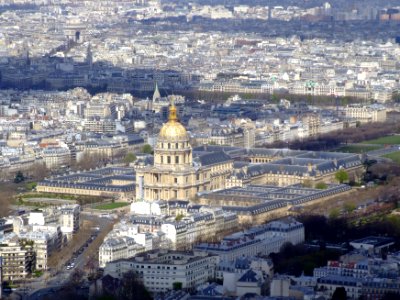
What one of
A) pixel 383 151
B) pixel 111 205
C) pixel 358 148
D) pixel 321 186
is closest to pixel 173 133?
pixel 111 205

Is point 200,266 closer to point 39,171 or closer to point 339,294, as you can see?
point 339,294

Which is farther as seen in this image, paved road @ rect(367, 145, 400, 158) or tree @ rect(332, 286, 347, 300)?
paved road @ rect(367, 145, 400, 158)

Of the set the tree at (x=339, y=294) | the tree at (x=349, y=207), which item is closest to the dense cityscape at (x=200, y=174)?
the tree at (x=339, y=294)

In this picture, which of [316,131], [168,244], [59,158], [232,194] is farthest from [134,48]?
[168,244]

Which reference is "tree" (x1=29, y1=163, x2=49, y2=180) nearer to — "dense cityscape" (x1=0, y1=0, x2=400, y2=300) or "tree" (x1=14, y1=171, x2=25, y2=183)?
"dense cityscape" (x1=0, y1=0, x2=400, y2=300)

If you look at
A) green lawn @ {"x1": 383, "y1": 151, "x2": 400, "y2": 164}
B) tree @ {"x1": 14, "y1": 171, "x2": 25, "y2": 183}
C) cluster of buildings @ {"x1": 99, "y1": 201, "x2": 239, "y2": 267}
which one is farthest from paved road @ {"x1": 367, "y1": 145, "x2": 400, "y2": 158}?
cluster of buildings @ {"x1": 99, "y1": 201, "x2": 239, "y2": 267}

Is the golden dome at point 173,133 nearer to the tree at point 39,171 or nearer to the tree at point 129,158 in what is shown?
the tree at point 39,171

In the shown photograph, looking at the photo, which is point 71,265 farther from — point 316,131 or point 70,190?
point 316,131
